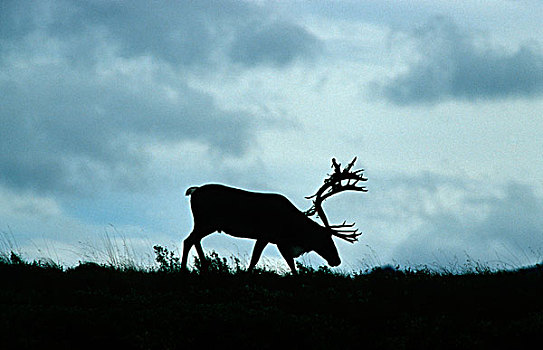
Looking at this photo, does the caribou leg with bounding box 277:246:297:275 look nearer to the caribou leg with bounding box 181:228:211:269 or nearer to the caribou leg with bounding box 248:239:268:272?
the caribou leg with bounding box 248:239:268:272

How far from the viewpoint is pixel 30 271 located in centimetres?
1458

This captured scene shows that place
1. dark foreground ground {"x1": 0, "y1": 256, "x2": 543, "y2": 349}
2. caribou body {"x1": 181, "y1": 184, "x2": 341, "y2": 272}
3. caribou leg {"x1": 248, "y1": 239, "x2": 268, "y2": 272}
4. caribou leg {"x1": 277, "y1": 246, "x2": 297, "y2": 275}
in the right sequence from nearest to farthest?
dark foreground ground {"x1": 0, "y1": 256, "x2": 543, "y2": 349} → caribou body {"x1": 181, "y1": 184, "x2": 341, "y2": 272} → caribou leg {"x1": 248, "y1": 239, "x2": 268, "y2": 272} → caribou leg {"x1": 277, "y1": 246, "x2": 297, "y2": 275}

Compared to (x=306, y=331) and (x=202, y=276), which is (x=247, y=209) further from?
(x=306, y=331)

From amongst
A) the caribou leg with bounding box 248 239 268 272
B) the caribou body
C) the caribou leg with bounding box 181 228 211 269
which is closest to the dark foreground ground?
the caribou leg with bounding box 181 228 211 269

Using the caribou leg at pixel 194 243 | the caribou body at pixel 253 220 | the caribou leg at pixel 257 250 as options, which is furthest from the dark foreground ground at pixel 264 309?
the caribou body at pixel 253 220

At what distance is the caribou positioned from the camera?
16.1m

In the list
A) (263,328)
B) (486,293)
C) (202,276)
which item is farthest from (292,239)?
(263,328)

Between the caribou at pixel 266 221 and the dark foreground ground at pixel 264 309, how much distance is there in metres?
1.52

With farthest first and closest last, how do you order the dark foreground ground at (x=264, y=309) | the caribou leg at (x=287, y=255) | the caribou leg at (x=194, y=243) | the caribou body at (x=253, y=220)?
the caribou leg at (x=287, y=255), the caribou body at (x=253, y=220), the caribou leg at (x=194, y=243), the dark foreground ground at (x=264, y=309)

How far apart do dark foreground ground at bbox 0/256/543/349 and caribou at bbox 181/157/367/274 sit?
1.52 metres

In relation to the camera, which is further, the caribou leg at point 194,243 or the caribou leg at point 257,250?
the caribou leg at point 257,250

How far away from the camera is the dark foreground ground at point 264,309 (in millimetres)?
10203

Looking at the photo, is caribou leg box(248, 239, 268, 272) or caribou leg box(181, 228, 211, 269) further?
caribou leg box(248, 239, 268, 272)

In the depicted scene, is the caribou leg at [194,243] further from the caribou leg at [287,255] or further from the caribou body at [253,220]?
the caribou leg at [287,255]
